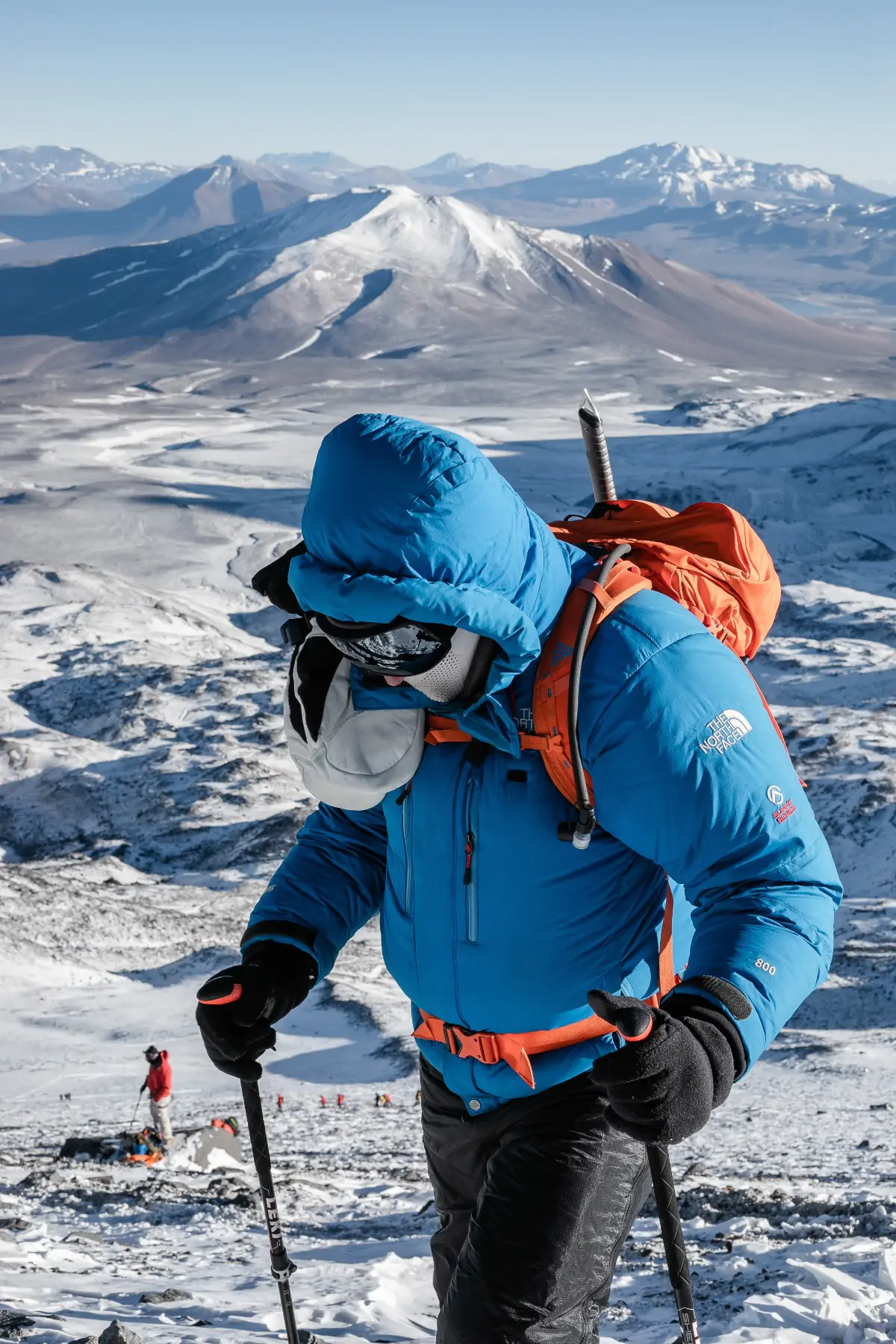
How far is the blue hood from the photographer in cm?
204

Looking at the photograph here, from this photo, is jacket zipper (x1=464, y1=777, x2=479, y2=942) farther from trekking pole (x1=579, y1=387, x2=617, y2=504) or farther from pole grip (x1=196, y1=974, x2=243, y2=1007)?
trekking pole (x1=579, y1=387, x2=617, y2=504)

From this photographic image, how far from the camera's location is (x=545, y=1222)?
2.17m

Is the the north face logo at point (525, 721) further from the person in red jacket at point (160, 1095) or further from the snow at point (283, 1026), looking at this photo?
the person in red jacket at point (160, 1095)

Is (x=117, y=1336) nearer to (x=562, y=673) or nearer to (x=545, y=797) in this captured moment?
(x=545, y=797)

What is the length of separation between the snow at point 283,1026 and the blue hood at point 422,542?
237 centimetres

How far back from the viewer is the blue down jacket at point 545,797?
6.49 ft

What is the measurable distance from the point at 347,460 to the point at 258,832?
19330 mm

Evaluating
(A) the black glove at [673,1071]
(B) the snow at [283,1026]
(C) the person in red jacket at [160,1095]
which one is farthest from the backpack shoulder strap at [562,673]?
(C) the person in red jacket at [160,1095]

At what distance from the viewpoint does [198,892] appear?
19.0 m

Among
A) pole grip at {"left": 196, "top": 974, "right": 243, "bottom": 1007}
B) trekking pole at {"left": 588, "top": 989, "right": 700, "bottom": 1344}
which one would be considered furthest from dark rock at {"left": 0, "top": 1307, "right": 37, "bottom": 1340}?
trekking pole at {"left": 588, "top": 989, "right": 700, "bottom": 1344}

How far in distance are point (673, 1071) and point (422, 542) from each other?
2.89 ft

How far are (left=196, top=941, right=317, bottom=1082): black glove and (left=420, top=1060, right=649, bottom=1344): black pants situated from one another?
48cm

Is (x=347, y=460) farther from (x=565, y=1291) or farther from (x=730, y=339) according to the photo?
(x=730, y=339)

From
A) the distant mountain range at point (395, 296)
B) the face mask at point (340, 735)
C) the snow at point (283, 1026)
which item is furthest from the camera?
the distant mountain range at point (395, 296)
